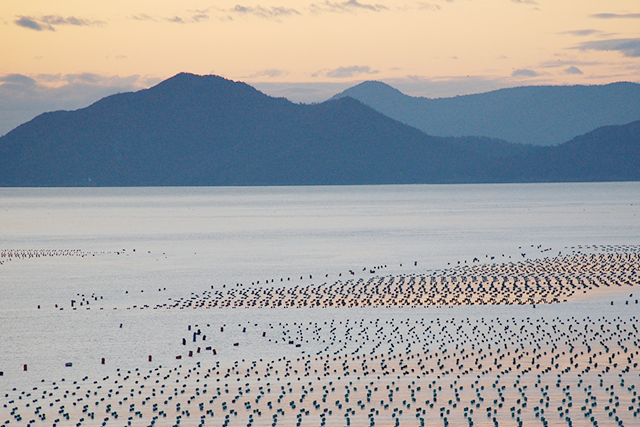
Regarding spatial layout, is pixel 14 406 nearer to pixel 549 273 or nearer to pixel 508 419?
pixel 508 419

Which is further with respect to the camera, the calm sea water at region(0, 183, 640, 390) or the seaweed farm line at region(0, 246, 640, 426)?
the calm sea water at region(0, 183, 640, 390)

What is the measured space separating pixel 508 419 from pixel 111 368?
17521 millimetres

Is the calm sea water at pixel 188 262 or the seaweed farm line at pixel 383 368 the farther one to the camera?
the calm sea water at pixel 188 262

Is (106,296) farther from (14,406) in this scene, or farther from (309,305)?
(14,406)

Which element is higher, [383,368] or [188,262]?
[383,368]

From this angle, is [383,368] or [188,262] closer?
[383,368]

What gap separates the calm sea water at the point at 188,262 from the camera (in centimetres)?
4144

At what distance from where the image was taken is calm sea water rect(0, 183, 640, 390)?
41.4 meters

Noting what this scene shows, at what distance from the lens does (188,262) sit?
84812mm

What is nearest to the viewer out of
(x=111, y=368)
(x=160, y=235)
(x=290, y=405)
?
(x=290, y=405)

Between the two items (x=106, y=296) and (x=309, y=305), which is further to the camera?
(x=106, y=296)

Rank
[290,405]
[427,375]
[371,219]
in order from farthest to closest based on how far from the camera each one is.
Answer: [371,219], [427,375], [290,405]

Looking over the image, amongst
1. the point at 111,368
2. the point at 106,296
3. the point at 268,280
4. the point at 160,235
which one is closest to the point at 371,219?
the point at 160,235

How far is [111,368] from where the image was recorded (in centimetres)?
3644
